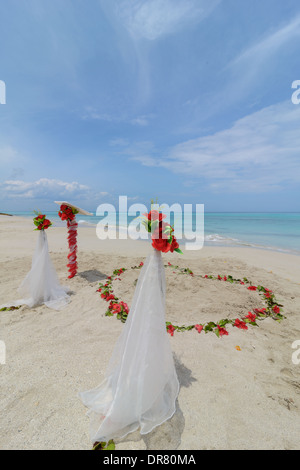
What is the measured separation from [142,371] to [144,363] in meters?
0.11

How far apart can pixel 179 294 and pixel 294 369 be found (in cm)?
342

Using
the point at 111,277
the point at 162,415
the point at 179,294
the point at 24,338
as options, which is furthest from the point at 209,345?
the point at 111,277

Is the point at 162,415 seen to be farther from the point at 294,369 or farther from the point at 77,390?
the point at 294,369

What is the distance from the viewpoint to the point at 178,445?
2.41 meters

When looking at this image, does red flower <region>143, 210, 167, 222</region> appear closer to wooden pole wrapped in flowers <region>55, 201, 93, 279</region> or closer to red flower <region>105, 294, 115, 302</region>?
red flower <region>105, 294, 115, 302</region>

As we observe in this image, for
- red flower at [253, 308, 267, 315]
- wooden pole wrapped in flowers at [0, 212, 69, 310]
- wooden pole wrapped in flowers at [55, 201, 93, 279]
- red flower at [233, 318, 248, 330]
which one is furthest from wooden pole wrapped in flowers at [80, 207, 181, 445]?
wooden pole wrapped in flowers at [55, 201, 93, 279]

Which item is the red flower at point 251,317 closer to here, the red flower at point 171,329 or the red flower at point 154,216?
the red flower at point 171,329

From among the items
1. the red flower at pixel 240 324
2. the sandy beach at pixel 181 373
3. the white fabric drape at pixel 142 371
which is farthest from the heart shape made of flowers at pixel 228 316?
the white fabric drape at pixel 142 371

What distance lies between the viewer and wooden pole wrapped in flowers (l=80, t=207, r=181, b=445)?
2564 millimetres

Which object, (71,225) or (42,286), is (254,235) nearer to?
(71,225)

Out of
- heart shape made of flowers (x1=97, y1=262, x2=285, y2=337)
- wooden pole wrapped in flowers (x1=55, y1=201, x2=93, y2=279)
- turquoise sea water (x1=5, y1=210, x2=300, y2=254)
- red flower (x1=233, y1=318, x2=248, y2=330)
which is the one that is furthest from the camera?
turquoise sea water (x1=5, y1=210, x2=300, y2=254)

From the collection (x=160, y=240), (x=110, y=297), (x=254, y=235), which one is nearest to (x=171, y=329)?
(x=110, y=297)

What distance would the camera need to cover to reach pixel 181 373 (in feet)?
11.5

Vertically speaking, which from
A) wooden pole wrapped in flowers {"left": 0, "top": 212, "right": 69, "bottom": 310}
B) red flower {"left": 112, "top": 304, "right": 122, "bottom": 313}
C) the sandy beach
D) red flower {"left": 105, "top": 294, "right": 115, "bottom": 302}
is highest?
wooden pole wrapped in flowers {"left": 0, "top": 212, "right": 69, "bottom": 310}
